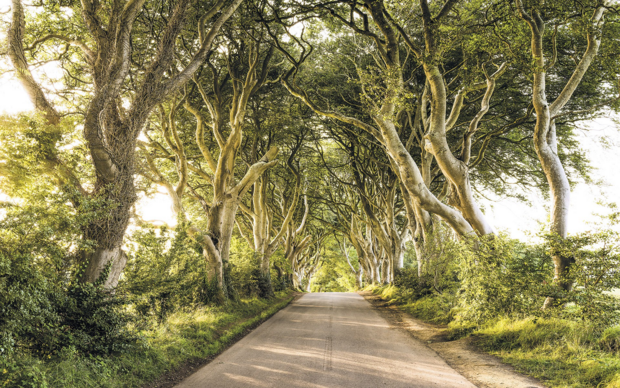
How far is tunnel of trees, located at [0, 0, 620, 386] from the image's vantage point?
5.20 metres

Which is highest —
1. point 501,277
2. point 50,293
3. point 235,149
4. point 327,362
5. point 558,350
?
point 235,149

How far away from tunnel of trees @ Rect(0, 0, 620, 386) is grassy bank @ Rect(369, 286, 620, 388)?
0.51 feet

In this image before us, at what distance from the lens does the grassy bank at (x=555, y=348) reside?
4809 millimetres

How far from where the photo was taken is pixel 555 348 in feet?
19.4

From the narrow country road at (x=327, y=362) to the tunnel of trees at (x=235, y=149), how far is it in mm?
1736

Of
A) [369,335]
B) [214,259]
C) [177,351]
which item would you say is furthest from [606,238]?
[214,259]

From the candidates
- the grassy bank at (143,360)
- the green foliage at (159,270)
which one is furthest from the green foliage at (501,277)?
the green foliage at (159,270)

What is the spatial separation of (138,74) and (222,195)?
496 cm

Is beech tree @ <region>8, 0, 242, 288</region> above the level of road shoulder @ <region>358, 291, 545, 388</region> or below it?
above

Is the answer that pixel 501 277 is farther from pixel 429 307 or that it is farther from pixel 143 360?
pixel 143 360

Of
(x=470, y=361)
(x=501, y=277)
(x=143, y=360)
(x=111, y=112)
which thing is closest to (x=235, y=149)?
(x=111, y=112)

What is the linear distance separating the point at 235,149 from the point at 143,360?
905 cm

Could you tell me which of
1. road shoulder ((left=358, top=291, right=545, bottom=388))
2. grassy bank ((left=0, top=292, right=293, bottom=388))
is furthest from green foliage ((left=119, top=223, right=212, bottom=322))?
road shoulder ((left=358, top=291, right=545, bottom=388))

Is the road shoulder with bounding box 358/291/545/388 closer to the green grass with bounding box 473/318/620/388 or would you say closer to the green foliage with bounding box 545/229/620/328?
the green grass with bounding box 473/318/620/388
